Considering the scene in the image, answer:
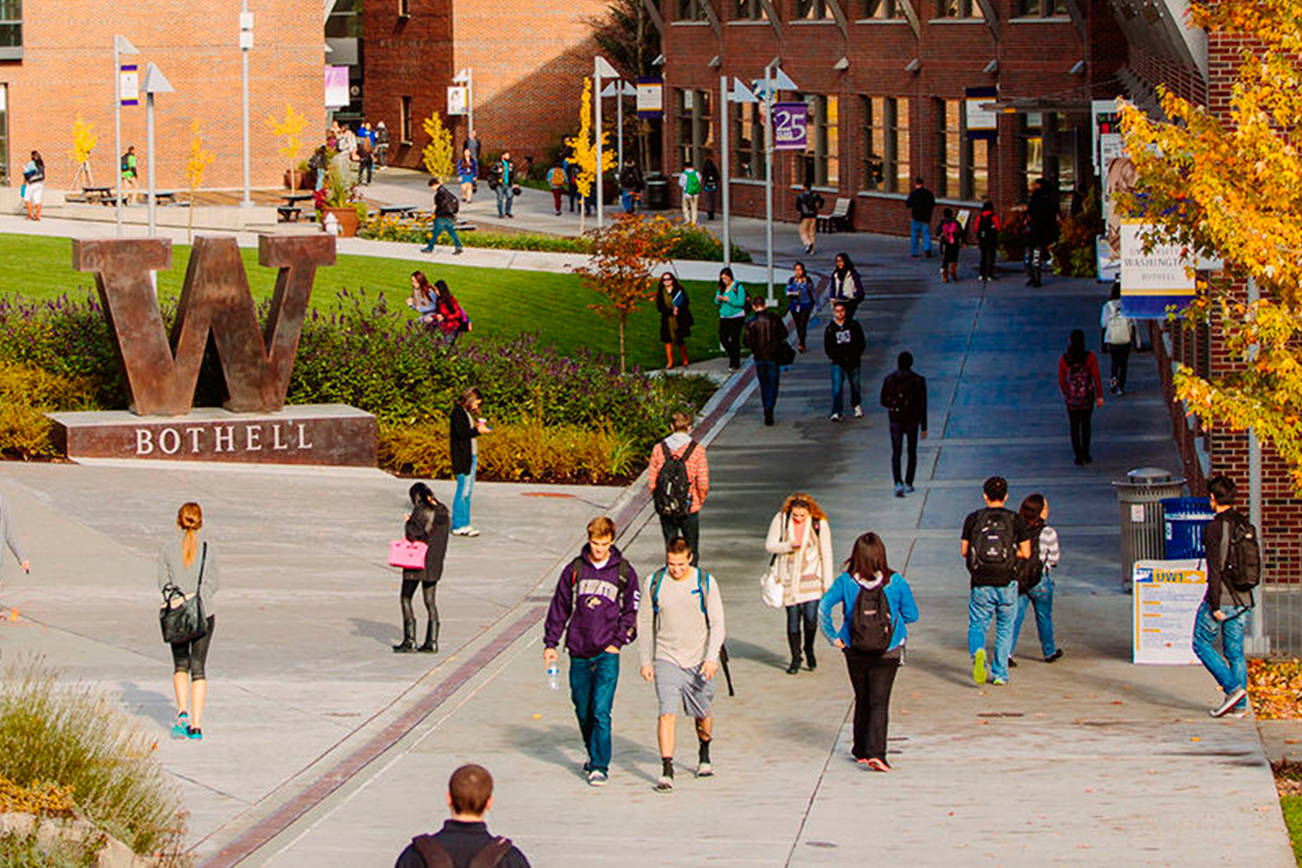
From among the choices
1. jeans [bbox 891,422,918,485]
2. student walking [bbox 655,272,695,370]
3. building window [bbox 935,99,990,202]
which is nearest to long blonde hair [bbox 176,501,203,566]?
jeans [bbox 891,422,918,485]

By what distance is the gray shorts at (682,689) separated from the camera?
13.5m

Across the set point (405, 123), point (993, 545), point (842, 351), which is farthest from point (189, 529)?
point (405, 123)

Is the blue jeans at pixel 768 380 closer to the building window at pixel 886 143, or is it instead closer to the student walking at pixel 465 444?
the student walking at pixel 465 444

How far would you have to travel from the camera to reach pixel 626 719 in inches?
611

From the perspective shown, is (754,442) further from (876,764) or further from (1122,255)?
(876,764)

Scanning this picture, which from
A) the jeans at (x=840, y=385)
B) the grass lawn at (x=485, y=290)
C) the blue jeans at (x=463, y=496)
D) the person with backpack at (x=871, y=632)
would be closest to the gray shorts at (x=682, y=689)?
the person with backpack at (x=871, y=632)

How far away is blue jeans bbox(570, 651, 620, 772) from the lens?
13.5 meters

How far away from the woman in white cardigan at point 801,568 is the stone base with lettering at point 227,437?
10.3 meters

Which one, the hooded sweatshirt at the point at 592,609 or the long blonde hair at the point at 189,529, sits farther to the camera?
the long blonde hair at the point at 189,529

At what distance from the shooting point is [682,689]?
44.5 ft

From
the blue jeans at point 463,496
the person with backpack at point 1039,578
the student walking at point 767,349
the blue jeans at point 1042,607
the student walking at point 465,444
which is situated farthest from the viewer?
the student walking at point 767,349

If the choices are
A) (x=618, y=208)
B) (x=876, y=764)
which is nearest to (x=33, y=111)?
(x=618, y=208)

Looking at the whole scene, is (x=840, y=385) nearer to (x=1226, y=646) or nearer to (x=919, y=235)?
(x=1226, y=646)

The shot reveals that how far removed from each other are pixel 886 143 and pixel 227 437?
32.5 m
